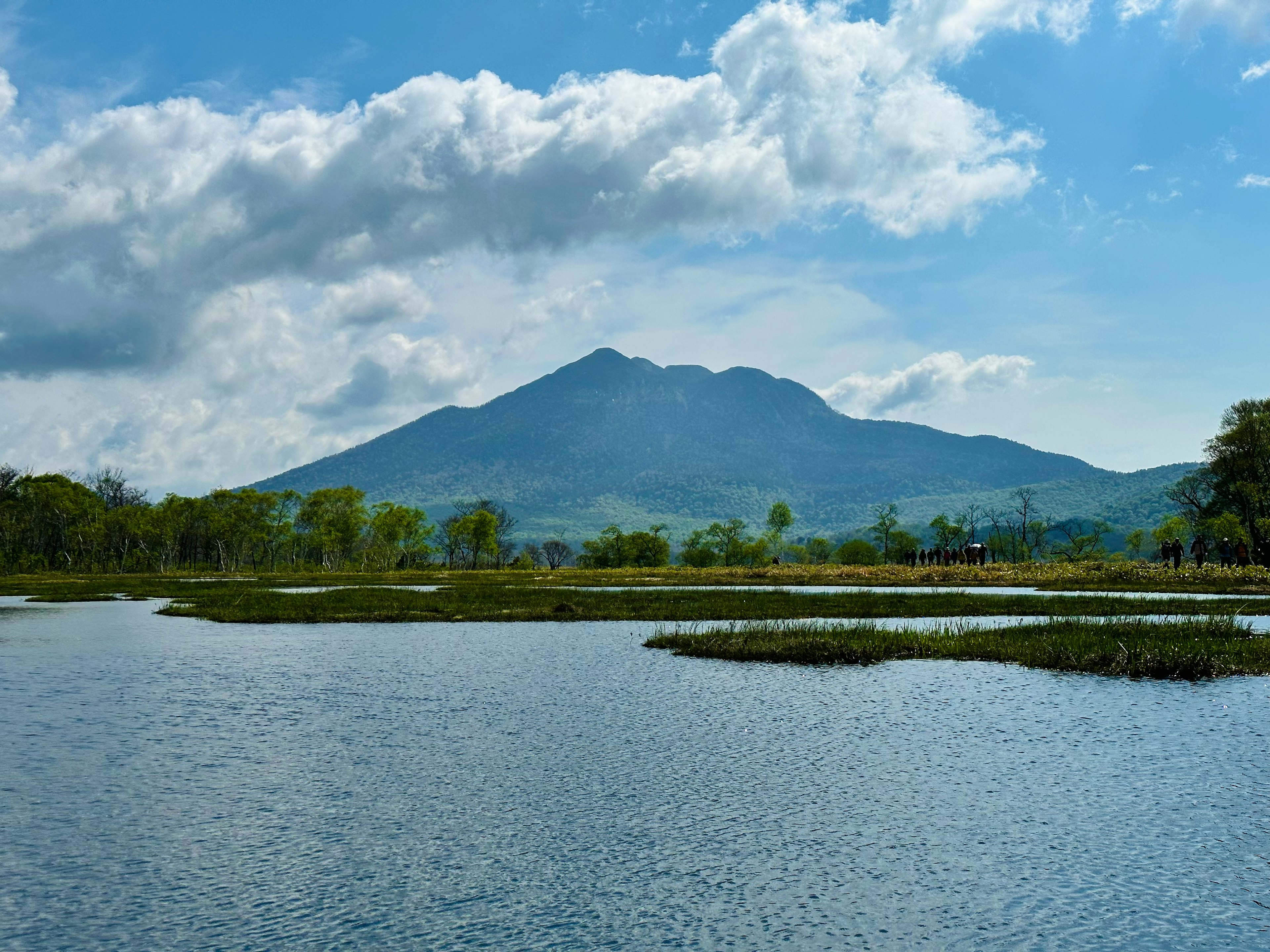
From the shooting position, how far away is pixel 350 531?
154375 mm

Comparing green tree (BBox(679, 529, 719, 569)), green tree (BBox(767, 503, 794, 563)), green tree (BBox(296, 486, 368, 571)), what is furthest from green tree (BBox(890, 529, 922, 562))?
green tree (BBox(296, 486, 368, 571))

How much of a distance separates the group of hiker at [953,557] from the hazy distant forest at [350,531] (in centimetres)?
501

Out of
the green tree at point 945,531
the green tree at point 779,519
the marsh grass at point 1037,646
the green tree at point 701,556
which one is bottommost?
the green tree at point 701,556

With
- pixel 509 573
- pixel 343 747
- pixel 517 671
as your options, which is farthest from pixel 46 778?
pixel 509 573

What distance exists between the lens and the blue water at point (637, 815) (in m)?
9.82

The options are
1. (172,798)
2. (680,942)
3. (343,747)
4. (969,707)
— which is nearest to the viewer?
(680,942)

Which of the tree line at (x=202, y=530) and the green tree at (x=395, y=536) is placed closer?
the tree line at (x=202, y=530)

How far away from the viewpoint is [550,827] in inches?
513

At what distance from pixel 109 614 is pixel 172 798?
151ft

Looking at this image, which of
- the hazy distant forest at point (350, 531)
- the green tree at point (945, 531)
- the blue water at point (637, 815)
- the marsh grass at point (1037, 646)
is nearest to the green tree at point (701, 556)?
the hazy distant forest at point (350, 531)

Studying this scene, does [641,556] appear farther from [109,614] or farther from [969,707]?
[969,707]

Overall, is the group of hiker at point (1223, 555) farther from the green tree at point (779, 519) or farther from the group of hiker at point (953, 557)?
the green tree at point (779, 519)

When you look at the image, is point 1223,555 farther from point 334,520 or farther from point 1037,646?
point 334,520

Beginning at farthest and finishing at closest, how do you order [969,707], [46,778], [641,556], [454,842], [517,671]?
[641,556], [517,671], [969,707], [46,778], [454,842]
